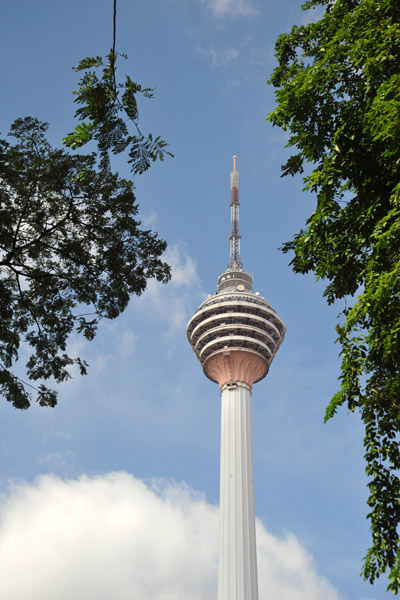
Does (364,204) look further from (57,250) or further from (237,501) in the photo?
(237,501)

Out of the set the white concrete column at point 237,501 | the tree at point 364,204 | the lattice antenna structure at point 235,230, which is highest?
the lattice antenna structure at point 235,230

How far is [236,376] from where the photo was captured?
2790 inches

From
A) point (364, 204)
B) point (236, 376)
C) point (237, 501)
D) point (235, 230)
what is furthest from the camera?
point (235, 230)

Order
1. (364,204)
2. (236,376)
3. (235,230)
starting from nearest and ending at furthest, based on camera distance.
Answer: (364,204), (236,376), (235,230)

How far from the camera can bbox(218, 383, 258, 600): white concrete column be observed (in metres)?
57.9

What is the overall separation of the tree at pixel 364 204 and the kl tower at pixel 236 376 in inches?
2038

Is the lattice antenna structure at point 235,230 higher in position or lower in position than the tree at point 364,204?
higher

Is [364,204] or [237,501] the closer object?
[364,204]

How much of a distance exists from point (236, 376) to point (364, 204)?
→ 5910 centimetres

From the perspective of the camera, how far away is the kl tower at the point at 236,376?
58.9m

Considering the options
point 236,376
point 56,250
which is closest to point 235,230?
point 236,376

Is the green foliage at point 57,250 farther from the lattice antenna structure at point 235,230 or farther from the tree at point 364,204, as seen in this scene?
the lattice antenna structure at point 235,230

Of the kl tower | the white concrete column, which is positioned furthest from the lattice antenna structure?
the white concrete column

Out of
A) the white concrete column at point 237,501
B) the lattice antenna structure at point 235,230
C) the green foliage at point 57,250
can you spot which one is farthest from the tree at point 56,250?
the lattice antenna structure at point 235,230
